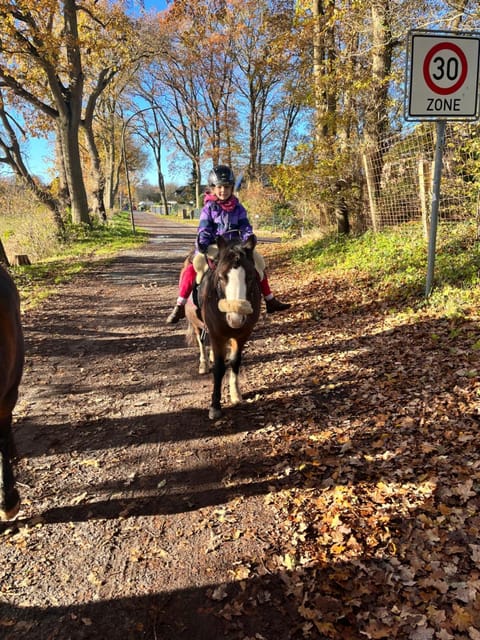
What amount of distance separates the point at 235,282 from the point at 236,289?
73 mm

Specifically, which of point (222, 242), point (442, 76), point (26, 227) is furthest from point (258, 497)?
point (26, 227)

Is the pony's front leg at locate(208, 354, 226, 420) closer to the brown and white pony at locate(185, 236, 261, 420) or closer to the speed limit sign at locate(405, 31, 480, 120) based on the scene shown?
the brown and white pony at locate(185, 236, 261, 420)

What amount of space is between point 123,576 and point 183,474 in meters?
1.10

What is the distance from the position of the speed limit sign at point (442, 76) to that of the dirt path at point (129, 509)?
15.2 feet

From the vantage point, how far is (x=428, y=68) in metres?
5.52

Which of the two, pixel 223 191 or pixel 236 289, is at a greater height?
pixel 223 191

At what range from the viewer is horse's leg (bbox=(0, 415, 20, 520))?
309 centimetres

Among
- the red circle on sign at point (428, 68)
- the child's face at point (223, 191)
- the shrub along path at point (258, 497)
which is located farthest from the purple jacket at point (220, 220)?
the red circle on sign at point (428, 68)

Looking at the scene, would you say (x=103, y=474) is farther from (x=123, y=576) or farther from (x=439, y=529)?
(x=439, y=529)

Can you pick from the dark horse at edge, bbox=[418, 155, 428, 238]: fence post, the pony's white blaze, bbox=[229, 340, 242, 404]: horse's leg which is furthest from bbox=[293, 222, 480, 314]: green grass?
the dark horse at edge

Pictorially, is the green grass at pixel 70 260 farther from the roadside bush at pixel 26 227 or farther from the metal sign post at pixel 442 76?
the metal sign post at pixel 442 76

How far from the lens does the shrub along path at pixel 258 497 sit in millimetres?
2441

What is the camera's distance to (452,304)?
6.18 meters

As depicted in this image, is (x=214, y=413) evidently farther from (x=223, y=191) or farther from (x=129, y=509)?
(x=223, y=191)
